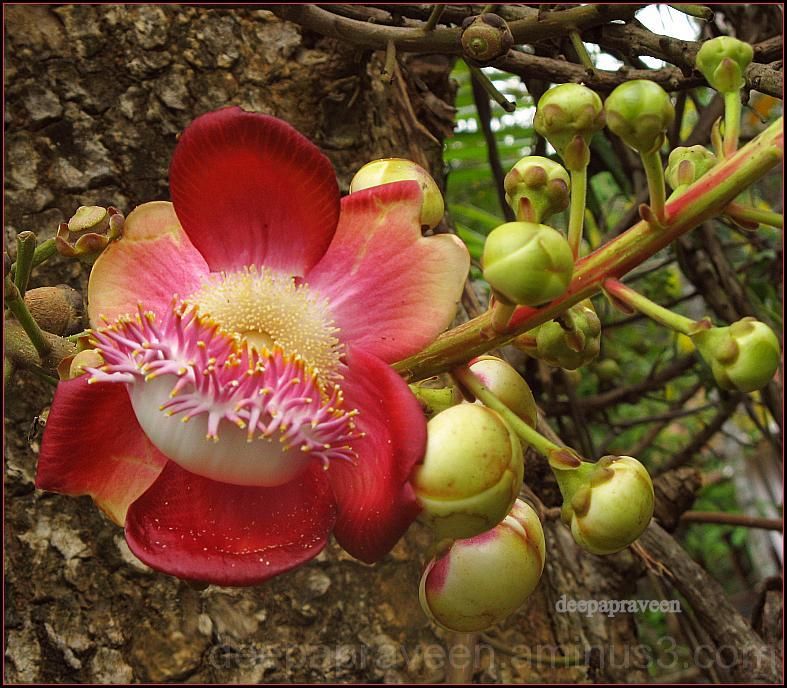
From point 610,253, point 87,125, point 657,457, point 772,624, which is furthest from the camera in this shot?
point 657,457

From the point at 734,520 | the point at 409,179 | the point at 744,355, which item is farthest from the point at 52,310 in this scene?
the point at 734,520

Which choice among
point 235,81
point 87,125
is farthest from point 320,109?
point 87,125

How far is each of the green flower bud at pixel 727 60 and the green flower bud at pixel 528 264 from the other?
184 millimetres

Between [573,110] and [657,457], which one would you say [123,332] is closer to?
[573,110]

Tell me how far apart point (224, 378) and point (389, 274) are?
0.48 ft

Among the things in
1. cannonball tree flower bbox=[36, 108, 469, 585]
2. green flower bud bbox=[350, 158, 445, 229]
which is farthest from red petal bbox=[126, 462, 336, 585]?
green flower bud bbox=[350, 158, 445, 229]

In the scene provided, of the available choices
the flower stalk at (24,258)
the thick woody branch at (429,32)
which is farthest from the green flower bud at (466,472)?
the thick woody branch at (429,32)

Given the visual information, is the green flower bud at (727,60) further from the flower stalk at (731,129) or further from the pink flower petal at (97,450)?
the pink flower petal at (97,450)

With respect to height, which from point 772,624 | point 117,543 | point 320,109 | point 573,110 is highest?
point 573,110

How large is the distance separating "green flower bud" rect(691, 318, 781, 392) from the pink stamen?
0.76 feet

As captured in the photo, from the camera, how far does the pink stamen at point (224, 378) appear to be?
524mm

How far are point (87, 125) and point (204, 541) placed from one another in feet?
2.41

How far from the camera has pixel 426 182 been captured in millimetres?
641

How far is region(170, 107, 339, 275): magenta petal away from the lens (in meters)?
0.58
